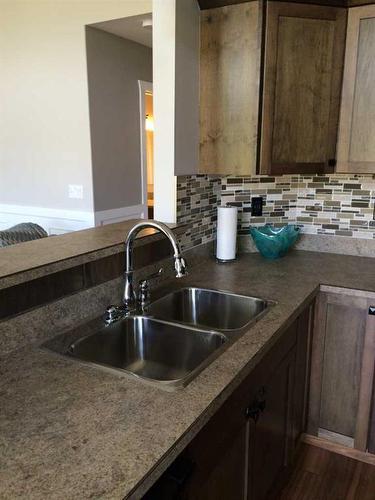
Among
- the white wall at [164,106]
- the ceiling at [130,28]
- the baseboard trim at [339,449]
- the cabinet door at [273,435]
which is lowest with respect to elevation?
the baseboard trim at [339,449]

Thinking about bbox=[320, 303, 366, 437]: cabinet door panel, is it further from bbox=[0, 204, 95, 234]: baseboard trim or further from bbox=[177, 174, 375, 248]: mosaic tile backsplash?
bbox=[0, 204, 95, 234]: baseboard trim

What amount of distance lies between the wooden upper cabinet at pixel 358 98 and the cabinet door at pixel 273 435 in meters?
1.00

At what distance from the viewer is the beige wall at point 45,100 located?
3.49 meters

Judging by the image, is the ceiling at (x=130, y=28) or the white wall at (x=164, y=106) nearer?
the white wall at (x=164, y=106)

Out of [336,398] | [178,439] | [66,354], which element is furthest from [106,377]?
[336,398]

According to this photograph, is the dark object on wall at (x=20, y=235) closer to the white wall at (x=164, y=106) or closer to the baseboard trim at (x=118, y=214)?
the baseboard trim at (x=118, y=214)

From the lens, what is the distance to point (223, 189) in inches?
95.6

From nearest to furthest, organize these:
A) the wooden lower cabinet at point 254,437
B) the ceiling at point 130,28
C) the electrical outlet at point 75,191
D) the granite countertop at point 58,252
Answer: the wooden lower cabinet at point 254,437 → the granite countertop at point 58,252 → the ceiling at point 130,28 → the electrical outlet at point 75,191

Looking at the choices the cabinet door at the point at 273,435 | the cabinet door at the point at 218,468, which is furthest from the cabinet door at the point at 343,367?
the cabinet door at the point at 218,468

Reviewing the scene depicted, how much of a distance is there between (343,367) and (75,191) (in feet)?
8.52

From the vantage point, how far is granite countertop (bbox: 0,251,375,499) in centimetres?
78

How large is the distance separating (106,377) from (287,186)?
1.72m

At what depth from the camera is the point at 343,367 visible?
1.99 metres

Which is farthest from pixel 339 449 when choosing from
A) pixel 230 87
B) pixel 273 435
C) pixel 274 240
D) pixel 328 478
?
pixel 230 87
